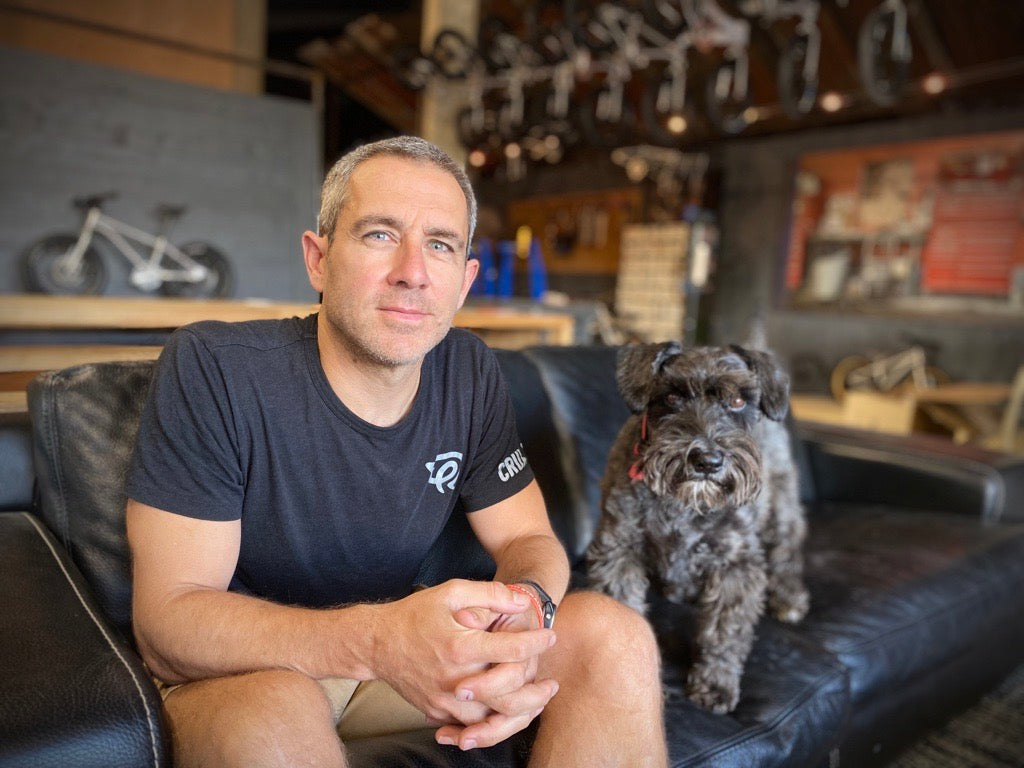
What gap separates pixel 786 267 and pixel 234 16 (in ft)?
24.1

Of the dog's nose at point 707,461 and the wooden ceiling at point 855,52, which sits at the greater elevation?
the wooden ceiling at point 855,52

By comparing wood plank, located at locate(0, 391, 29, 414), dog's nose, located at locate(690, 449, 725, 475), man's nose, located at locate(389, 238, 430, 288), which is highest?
man's nose, located at locate(389, 238, 430, 288)

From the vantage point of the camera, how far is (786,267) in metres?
8.85

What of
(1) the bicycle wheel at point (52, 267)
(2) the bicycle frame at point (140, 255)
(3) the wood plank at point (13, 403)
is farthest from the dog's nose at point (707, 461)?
(2) the bicycle frame at point (140, 255)

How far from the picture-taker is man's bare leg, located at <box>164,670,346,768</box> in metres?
0.93

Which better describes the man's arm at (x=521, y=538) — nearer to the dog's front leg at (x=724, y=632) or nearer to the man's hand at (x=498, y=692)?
the man's hand at (x=498, y=692)

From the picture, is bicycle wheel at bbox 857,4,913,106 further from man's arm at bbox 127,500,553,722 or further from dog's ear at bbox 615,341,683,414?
man's arm at bbox 127,500,553,722

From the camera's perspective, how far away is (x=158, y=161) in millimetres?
6020

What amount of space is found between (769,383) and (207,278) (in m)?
5.57

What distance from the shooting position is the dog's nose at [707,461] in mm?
1495

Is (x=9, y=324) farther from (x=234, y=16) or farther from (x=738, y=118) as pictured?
(x=234, y=16)

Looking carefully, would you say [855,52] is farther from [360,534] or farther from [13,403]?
[13,403]

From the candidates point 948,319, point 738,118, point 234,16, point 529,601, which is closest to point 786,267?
point 948,319

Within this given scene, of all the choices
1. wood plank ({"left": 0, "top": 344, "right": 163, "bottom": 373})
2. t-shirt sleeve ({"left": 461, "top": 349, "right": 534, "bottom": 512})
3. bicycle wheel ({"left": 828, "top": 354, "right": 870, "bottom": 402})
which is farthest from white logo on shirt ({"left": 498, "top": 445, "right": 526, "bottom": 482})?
bicycle wheel ({"left": 828, "top": 354, "right": 870, "bottom": 402})
